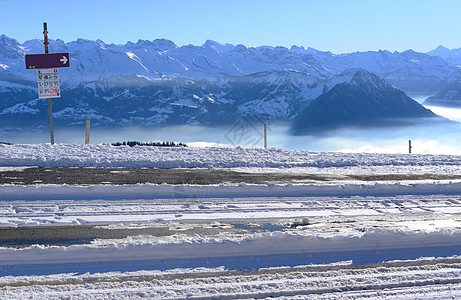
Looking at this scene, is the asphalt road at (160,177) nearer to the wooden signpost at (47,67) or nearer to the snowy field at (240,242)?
the snowy field at (240,242)

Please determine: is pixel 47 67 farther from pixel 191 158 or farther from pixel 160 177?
pixel 160 177

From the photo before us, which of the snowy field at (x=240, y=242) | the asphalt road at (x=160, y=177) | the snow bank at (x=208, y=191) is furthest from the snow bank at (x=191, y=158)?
the snow bank at (x=208, y=191)

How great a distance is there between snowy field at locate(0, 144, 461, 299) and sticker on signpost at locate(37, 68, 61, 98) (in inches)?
273

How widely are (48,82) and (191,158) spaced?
7.73 m

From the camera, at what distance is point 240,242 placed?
6105 millimetres

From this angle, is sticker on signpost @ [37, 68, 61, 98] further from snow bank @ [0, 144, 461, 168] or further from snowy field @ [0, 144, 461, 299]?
snowy field @ [0, 144, 461, 299]

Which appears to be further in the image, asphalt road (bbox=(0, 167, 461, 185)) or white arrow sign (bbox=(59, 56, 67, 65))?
white arrow sign (bbox=(59, 56, 67, 65))

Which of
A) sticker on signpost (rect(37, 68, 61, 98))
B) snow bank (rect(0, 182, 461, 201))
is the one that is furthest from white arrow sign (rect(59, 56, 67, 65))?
snow bank (rect(0, 182, 461, 201))

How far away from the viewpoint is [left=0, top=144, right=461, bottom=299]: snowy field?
5.01m

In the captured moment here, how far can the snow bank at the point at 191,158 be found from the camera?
42.9 feet

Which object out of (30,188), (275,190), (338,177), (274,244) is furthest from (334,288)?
(338,177)

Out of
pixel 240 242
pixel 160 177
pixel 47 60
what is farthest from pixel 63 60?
pixel 240 242

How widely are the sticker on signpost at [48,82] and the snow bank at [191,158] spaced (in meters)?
3.87

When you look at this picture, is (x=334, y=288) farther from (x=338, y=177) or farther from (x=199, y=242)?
(x=338, y=177)
